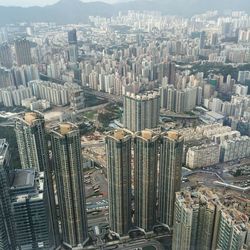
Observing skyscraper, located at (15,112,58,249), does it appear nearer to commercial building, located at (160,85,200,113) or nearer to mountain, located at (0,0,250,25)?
commercial building, located at (160,85,200,113)

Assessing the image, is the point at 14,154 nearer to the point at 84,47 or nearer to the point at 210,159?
the point at 210,159

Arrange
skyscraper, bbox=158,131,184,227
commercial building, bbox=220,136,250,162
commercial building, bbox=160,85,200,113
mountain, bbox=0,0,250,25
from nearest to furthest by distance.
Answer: skyscraper, bbox=158,131,184,227 → commercial building, bbox=220,136,250,162 → commercial building, bbox=160,85,200,113 → mountain, bbox=0,0,250,25

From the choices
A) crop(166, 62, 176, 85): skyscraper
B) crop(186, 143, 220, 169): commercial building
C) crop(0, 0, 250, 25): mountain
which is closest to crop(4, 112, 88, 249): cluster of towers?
crop(186, 143, 220, 169): commercial building

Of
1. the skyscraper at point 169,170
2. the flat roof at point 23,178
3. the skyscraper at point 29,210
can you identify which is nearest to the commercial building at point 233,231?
the skyscraper at point 169,170

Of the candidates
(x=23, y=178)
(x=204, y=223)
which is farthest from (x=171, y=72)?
(x=23, y=178)

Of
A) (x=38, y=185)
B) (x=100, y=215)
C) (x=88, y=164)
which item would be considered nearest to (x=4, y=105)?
(x=88, y=164)

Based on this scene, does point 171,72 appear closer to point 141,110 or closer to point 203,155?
point 141,110
